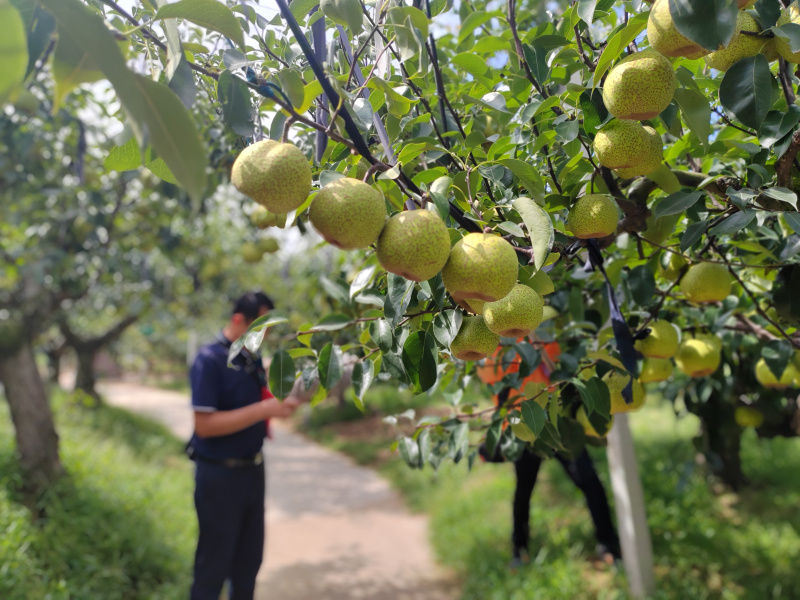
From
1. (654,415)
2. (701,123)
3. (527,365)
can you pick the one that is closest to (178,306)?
(654,415)

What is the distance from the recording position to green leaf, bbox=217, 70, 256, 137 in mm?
795

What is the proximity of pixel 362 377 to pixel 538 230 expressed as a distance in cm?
53

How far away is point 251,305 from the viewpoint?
2695 millimetres

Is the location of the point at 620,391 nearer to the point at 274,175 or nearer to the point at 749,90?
the point at 749,90

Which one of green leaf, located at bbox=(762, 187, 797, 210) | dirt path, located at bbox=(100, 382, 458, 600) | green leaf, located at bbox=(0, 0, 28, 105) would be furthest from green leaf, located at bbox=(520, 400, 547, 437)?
dirt path, located at bbox=(100, 382, 458, 600)

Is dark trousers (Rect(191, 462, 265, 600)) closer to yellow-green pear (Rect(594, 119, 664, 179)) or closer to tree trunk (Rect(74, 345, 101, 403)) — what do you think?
yellow-green pear (Rect(594, 119, 664, 179))

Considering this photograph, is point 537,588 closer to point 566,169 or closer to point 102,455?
point 566,169

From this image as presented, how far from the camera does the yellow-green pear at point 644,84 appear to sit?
83 cm

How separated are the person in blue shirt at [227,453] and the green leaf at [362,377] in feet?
4.40

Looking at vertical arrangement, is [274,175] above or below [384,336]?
above

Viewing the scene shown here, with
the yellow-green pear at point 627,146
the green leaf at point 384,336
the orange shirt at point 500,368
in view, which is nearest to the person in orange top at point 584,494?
the orange shirt at point 500,368

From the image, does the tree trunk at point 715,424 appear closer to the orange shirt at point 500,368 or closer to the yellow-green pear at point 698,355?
the orange shirt at point 500,368

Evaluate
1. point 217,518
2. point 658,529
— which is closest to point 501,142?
point 217,518

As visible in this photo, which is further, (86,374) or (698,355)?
(86,374)
